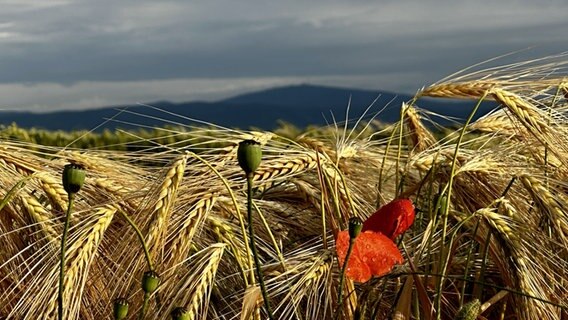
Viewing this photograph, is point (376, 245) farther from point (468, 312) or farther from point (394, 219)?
Answer: point (468, 312)

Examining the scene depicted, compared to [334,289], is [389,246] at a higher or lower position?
higher

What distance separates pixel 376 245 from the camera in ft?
5.98

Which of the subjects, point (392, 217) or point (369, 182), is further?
point (369, 182)

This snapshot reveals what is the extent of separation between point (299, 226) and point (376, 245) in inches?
26.8

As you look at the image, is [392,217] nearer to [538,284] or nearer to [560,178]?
[538,284]

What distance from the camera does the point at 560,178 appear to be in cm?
262

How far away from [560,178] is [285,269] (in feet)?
3.24

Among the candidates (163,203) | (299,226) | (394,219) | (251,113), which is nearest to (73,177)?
(163,203)

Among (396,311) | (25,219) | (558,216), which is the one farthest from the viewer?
(25,219)

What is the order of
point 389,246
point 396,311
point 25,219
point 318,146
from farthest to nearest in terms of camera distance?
point 318,146 < point 25,219 < point 396,311 < point 389,246

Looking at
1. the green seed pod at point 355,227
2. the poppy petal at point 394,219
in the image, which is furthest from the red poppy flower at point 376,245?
the green seed pod at point 355,227

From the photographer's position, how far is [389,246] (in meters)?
1.80

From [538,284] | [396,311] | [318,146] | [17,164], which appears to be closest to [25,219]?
[17,164]

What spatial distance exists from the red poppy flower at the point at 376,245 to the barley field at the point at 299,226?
0.05 meters
